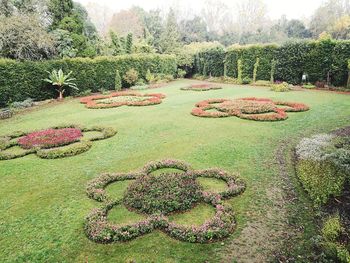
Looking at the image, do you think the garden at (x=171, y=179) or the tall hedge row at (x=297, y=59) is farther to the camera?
the tall hedge row at (x=297, y=59)

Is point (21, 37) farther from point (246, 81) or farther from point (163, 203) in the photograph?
point (163, 203)

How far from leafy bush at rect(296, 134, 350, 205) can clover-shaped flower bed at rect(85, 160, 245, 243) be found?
1405 mm

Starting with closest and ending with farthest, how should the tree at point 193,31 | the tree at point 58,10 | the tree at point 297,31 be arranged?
1. the tree at point 58,10
2. the tree at point 297,31
3. the tree at point 193,31

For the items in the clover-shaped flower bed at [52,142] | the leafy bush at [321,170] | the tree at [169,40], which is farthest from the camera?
the tree at [169,40]

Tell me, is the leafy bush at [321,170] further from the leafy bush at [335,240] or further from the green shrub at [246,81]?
the green shrub at [246,81]

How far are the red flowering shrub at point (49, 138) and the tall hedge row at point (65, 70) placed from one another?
29.2 feet

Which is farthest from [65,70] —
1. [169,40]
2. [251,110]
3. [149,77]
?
[169,40]

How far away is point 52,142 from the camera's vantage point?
9500 millimetres

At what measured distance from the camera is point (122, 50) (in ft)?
103

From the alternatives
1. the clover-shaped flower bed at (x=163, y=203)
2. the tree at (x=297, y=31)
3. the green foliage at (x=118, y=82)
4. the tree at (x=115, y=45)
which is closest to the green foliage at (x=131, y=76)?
the green foliage at (x=118, y=82)

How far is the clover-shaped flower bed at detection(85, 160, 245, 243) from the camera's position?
4.52 meters

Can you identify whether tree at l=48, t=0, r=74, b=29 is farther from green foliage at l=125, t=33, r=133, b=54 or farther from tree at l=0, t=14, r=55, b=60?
tree at l=0, t=14, r=55, b=60

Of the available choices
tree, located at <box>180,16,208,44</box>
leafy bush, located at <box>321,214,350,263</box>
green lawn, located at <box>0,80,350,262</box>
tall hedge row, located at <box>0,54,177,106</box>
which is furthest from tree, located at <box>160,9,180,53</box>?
leafy bush, located at <box>321,214,350,263</box>

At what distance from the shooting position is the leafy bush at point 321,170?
5477 mm
